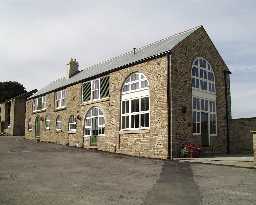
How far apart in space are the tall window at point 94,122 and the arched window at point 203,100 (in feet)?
24.1

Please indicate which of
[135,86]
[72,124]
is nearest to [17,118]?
[72,124]

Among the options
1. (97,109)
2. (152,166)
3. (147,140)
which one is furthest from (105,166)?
(97,109)

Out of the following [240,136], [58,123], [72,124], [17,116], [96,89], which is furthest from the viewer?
[17,116]

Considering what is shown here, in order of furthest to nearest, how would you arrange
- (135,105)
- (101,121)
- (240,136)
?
1. (101,121)
2. (240,136)
3. (135,105)

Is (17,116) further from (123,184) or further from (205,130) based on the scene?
(123,184)

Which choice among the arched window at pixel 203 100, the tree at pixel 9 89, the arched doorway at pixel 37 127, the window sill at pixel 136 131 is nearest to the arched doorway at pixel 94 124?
the window sill at pixel 136 131

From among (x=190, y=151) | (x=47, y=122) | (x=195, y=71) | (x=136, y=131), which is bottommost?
(x=190, y=151)

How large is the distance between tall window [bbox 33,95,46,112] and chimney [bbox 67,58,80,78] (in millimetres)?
4001

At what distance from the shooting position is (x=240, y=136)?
25.5 m

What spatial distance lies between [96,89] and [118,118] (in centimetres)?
451

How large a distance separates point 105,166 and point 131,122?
23.5ft

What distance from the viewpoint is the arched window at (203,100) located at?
2280 centimetres

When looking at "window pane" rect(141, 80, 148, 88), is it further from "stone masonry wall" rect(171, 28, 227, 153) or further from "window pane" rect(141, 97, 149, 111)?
"stone masonry wall" rect(171, 28, 227, 153)

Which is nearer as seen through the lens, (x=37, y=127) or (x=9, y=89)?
(x=37, y=127)
